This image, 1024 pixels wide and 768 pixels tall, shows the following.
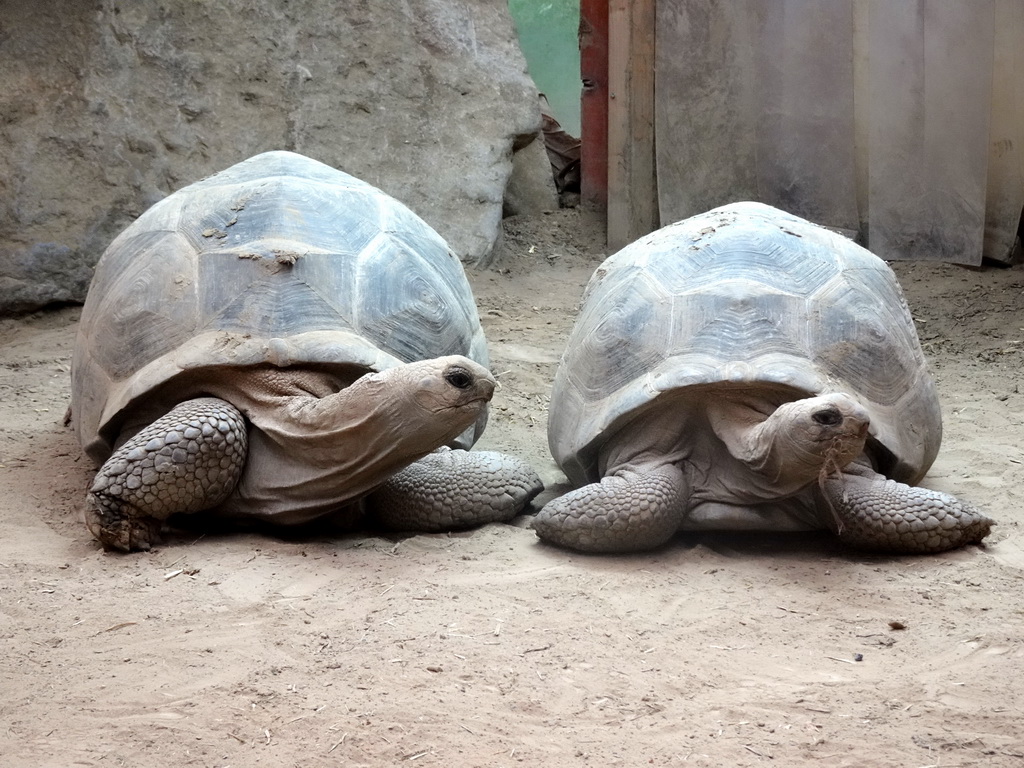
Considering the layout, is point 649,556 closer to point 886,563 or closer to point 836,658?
point 886,563

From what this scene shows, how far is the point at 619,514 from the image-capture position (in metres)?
3.71

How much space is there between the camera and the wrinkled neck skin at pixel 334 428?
11.6 ft

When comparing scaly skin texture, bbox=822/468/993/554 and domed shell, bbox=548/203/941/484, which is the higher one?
domed shell, bbox=548/203/941/484

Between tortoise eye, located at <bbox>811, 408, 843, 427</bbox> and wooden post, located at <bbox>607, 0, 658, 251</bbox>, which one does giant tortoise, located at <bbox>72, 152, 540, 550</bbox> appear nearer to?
tortoise eye, located at <bbox>811, 408, 843, 427</bbox>

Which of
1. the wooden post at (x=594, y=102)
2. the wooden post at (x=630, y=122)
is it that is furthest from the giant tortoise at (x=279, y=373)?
the wooden post at (x=594, y=102)

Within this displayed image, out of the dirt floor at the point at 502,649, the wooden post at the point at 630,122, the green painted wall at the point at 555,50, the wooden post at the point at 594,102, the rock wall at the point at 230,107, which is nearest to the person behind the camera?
the dirt floor at the point at 502,649

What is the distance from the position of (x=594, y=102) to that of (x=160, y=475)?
5847mm

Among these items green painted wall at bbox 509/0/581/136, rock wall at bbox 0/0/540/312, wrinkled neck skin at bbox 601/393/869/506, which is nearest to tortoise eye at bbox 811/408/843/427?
wrinkled neck skin at bbox 601/393/869/506

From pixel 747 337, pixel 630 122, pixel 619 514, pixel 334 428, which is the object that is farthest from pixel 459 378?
pixel 630 122

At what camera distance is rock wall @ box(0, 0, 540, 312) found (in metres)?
7.08

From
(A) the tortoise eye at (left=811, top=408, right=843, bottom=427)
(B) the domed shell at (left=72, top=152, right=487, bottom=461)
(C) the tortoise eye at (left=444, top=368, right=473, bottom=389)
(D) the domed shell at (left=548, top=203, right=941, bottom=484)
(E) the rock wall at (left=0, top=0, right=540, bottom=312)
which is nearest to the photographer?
(A) the tortoise eye at (left=811, top=408, right=843, bottom=427)

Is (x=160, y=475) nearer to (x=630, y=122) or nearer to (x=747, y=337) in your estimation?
(x=747, y=337)

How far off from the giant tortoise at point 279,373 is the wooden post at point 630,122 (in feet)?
13.5

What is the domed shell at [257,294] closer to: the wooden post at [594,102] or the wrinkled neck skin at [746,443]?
the wrinkled neck skin at [746,443]
